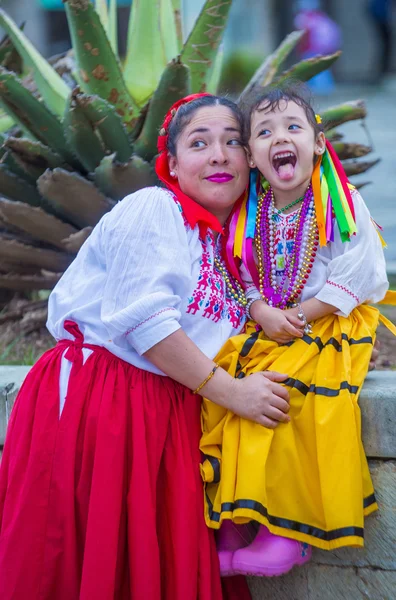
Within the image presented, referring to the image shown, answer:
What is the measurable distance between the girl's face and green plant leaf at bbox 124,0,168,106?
1.34m

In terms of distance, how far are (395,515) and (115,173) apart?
1.66 meters

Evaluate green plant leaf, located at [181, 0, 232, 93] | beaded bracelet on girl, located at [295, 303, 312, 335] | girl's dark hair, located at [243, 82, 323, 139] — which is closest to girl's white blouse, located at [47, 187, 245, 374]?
beaded bracelet on girl, located at [295, 303, 312, 335]

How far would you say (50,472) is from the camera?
2.11 m

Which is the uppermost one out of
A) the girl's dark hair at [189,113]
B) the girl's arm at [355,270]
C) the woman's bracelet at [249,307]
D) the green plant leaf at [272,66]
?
the girl's dark hair at [189,113]

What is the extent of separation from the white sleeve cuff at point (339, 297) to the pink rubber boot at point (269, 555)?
0.65m

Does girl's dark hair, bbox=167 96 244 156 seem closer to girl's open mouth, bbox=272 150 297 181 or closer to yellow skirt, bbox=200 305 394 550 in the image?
girl's open mouth, bbox=272 150 297 181

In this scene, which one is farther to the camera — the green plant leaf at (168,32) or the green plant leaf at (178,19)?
the green plant leaf at (178,19)

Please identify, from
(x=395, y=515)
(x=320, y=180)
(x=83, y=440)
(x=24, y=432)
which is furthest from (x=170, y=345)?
(x=395, y=515)

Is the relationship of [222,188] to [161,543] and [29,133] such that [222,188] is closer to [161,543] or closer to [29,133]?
[161,543]

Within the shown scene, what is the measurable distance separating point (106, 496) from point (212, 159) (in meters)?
1.01

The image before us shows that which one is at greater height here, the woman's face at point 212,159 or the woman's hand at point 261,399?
the woman's face at point 212,159

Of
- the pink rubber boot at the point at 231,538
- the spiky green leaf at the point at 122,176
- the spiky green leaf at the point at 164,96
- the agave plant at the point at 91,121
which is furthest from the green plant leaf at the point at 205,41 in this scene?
the pink rubber boot at the point at 231,538

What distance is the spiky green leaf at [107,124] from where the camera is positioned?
114 inches

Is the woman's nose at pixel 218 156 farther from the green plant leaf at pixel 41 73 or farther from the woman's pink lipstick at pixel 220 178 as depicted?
the green plant leaf at pixel 41 73
